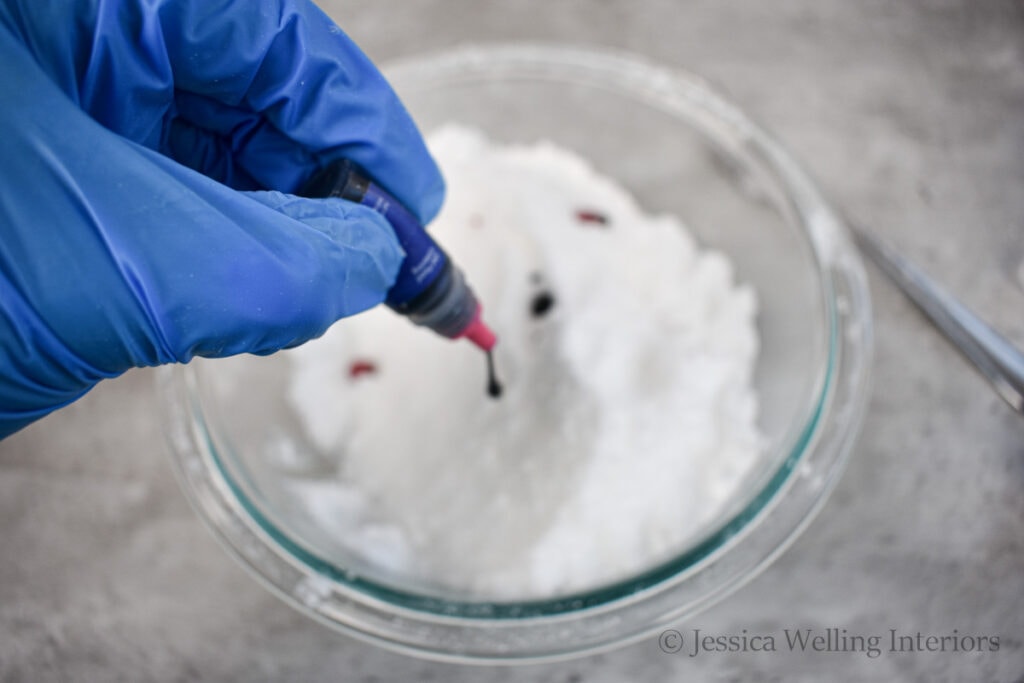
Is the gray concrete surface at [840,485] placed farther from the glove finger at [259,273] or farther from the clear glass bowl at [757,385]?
the glove finger at [259,273]

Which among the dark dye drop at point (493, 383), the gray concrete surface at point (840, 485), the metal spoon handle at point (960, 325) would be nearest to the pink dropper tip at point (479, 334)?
the dark dye drop at point (493, 383)

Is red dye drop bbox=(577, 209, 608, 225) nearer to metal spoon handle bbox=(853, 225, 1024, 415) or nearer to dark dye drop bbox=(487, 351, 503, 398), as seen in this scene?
dark dye drop bbox=(487, 351, 503, 398)

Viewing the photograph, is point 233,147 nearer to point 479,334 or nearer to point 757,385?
point 479,334

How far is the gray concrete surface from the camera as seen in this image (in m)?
0.94

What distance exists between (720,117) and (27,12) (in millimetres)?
777

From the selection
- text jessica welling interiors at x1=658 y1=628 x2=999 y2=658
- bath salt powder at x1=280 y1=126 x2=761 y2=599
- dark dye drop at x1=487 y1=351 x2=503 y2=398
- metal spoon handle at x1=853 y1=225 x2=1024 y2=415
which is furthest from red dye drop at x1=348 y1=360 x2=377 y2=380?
metal spoon handle at x1=853 y1=225 x2=1024 y2=415

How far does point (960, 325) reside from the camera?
1.02 meters

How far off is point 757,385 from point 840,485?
0.16 metres

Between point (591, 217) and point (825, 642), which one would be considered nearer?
point (825, 642)

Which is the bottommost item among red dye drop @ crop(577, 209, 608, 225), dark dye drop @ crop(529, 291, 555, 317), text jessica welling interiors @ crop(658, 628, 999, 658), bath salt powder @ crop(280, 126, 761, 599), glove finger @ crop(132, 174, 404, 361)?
text jessica welling interiors @ crop(658, 628, 999, 658)

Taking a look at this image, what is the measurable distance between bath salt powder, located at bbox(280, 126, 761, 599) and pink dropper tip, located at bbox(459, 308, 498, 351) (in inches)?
2.6

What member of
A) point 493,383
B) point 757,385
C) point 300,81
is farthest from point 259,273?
point 757,385

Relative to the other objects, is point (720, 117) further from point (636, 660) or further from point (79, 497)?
point (79, 497)

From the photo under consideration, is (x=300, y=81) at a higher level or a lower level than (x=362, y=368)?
A: higher
